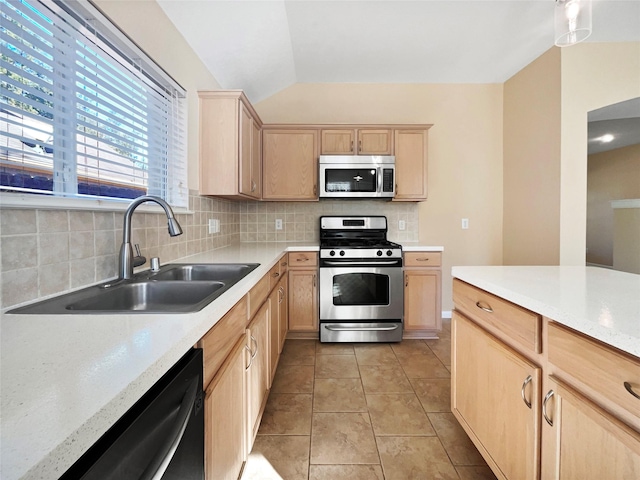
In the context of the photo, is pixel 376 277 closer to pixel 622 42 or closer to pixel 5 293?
pixel 5 293

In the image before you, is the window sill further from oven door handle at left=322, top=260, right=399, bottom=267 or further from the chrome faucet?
oven door handle at left=322, top=260, right=399, bottom=267

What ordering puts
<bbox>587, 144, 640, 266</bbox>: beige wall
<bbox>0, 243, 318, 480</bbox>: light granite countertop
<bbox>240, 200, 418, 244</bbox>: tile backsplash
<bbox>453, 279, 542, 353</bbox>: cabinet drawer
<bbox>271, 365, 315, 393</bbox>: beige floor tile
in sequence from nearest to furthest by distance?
<bbox>0, 243, 318, 480</bbox>: light granite countertop
<bbox>453, 279, 542, 353</bbox>: cabinet drawer
<bbox>271, 365, 315, 393</bbox>: beige floor tile
<bbox>240, 200, 418, 244</bbox>: tile backsplash
<bbox>587, 144, 640, 266</bbox>: beige wall

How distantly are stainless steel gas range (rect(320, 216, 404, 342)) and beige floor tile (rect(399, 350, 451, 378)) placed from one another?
275mm

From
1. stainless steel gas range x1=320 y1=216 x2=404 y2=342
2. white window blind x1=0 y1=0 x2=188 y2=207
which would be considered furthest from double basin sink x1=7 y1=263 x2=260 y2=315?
stainless steel gas range x1=320 y1=216 x2=404 y2=342

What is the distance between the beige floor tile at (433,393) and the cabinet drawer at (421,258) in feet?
3.26

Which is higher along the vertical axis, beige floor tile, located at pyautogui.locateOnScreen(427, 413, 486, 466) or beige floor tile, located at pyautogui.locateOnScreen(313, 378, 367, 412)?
beige floor tile, located at pyautogui.locateOnScreen(313, 378, 367, 412)

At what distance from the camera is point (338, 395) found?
1.83 meters

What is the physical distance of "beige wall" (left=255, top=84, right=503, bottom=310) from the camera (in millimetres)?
3160

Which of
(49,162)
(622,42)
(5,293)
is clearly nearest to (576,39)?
(622,42)

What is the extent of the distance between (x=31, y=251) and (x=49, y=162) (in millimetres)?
321

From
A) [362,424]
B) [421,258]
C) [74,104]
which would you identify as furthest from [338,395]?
[74,104]

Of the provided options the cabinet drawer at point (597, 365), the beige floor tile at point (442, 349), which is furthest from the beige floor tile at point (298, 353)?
the cabinet drawer at point (597, 365)

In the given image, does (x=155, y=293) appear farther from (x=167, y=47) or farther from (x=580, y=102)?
(x=580, y=102)

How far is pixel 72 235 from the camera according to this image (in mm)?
979
